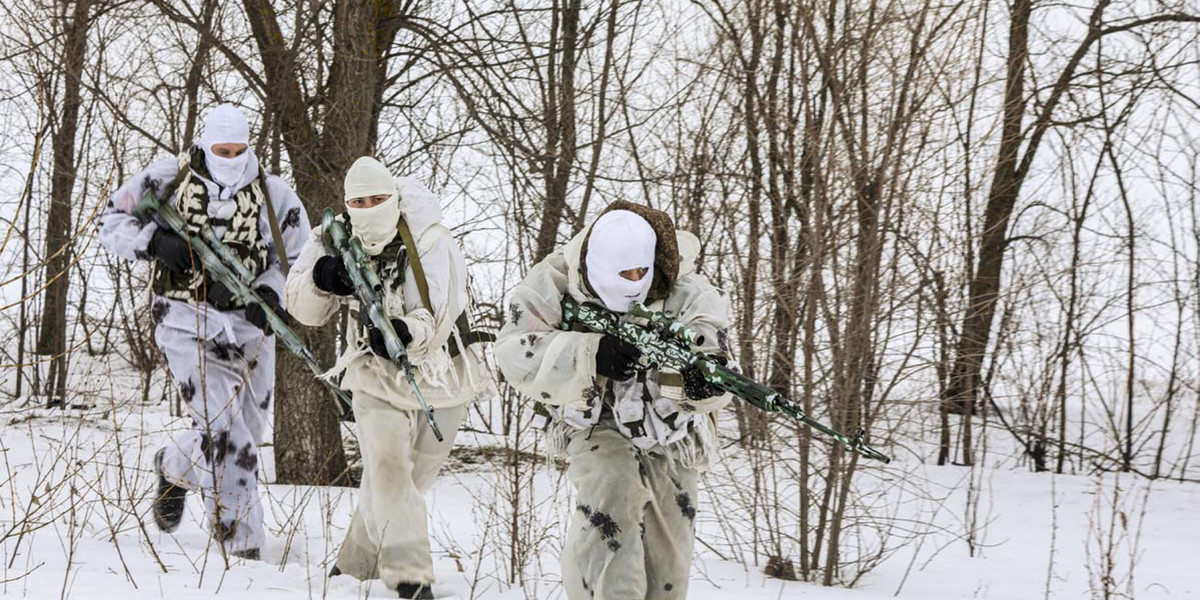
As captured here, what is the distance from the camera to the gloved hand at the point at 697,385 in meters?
3.29

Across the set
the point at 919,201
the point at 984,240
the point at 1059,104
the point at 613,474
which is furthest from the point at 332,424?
the point at 1059,104

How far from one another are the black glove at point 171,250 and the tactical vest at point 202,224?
60 millimetres

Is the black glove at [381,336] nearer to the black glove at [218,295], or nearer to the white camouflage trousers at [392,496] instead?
the white camouflage trousers at [392,496]

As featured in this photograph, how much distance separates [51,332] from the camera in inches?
543

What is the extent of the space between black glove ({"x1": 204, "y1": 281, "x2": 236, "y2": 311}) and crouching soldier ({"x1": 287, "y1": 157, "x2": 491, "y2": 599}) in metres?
0.59

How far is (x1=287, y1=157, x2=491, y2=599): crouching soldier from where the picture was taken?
465cm

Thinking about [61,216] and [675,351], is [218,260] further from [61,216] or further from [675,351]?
[61,216]

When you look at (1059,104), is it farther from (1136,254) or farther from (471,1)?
(471,1)

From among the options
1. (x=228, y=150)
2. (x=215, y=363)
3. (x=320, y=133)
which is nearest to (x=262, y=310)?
(x=215, y=363)

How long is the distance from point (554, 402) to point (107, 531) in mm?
3220

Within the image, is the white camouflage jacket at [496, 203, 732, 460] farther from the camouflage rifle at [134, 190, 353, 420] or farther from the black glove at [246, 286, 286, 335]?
the black glove at [246, 286, 286, 335]

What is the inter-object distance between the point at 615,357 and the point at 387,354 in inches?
61.9

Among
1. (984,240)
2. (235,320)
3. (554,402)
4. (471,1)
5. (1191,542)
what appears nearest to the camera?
(554,402)

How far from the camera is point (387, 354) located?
4.65 metres
